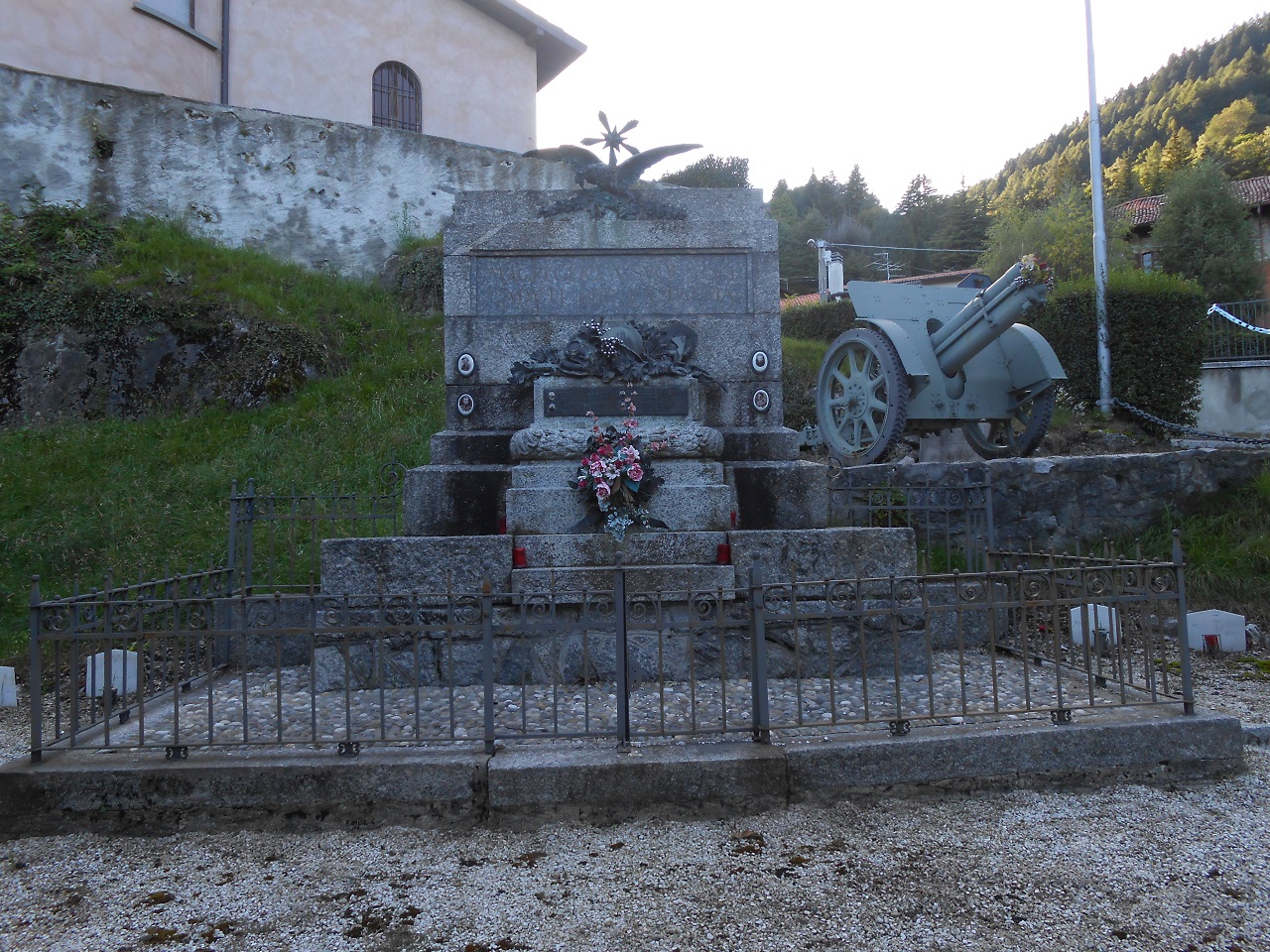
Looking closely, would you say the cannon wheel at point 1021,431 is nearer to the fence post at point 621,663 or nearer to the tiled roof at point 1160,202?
the fence post at point 621,663

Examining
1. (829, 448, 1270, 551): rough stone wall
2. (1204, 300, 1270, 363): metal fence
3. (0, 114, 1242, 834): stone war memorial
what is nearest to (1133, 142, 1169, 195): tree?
(1204, 300, 1270, 363): metal fence

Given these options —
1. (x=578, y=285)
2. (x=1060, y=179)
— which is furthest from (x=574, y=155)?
(x=1060, y=179)

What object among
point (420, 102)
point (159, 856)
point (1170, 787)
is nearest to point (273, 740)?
point (159, 856)

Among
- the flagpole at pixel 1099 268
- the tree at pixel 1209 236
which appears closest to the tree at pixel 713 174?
the tree at pixel 1209 236

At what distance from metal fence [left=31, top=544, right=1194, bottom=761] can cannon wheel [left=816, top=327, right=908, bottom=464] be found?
321 centimetres

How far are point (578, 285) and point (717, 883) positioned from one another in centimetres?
467

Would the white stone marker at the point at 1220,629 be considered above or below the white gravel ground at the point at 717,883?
above

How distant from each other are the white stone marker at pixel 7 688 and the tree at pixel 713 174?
29.4m

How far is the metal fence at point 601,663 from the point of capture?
3.84 meters

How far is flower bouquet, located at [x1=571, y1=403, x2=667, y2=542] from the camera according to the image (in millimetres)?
5500

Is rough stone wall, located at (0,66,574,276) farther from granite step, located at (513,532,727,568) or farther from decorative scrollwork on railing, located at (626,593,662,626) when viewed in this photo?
decorative scrollwork on railing, located at (626,593,662,626)

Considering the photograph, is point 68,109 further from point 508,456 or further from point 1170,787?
point 1170,787

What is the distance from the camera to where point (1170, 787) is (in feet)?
12.4

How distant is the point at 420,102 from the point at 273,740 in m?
18.0
